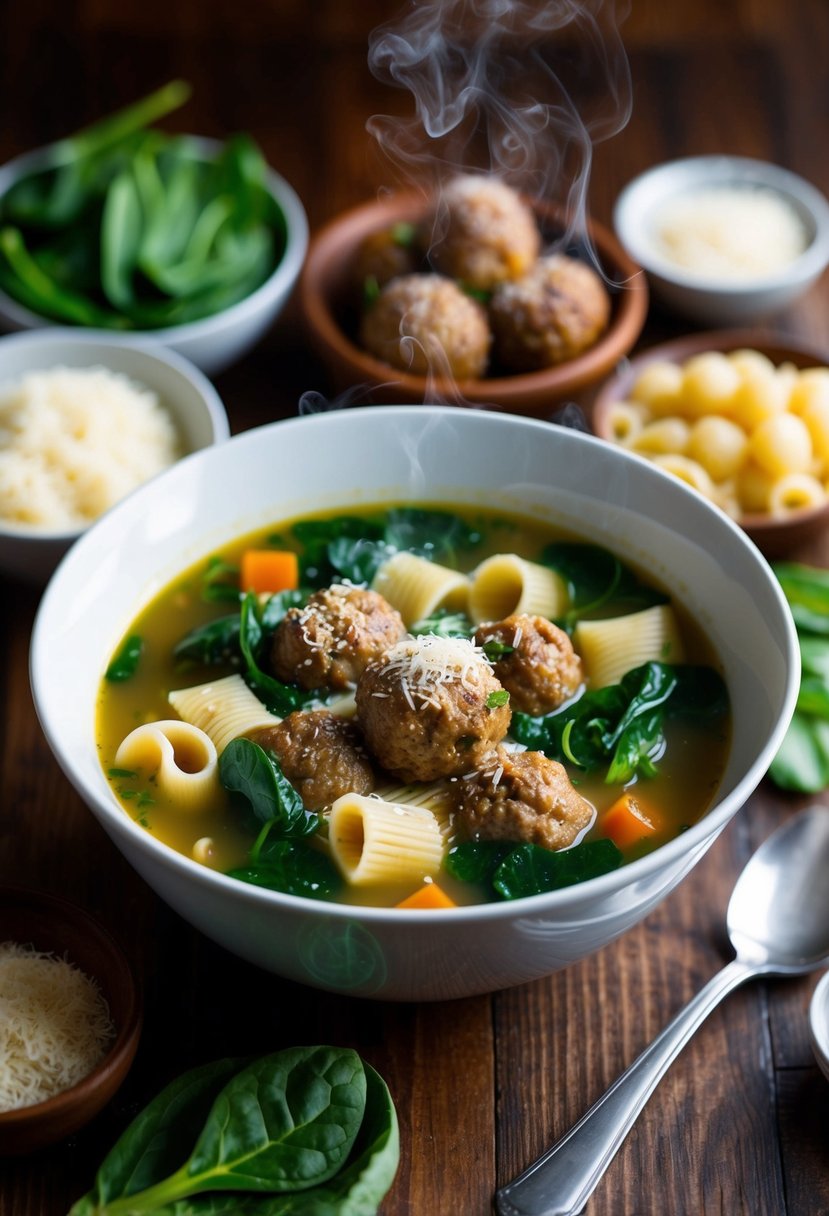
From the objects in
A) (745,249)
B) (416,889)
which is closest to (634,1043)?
(416,889)

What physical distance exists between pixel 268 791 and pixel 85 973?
58cm

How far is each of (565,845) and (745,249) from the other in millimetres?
3122

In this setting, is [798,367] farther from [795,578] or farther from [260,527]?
[260,527]

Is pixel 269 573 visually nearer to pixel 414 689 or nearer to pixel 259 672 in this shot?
pixel 259 672

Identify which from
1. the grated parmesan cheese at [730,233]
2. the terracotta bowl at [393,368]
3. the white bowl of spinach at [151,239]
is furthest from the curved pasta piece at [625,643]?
the grated parmesan cheese at [730,233]

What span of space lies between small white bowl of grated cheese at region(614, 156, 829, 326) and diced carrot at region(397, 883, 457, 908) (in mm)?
3012

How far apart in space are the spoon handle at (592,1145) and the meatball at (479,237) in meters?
2.75

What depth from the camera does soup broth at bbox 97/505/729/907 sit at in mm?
3109

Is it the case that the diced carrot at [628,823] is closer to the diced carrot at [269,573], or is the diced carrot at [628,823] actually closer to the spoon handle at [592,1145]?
the spoon handle at [592,1145]

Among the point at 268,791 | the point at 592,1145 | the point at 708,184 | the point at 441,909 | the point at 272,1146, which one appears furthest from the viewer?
the point at 708,184

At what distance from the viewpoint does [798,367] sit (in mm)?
4918

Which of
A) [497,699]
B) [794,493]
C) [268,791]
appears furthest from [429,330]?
[268,791]

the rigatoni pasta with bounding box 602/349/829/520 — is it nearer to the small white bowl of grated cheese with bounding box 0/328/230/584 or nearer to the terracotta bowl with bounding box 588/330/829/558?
the terracotta bowl with bounding box 588/330/829/558

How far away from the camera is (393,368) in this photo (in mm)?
4707
